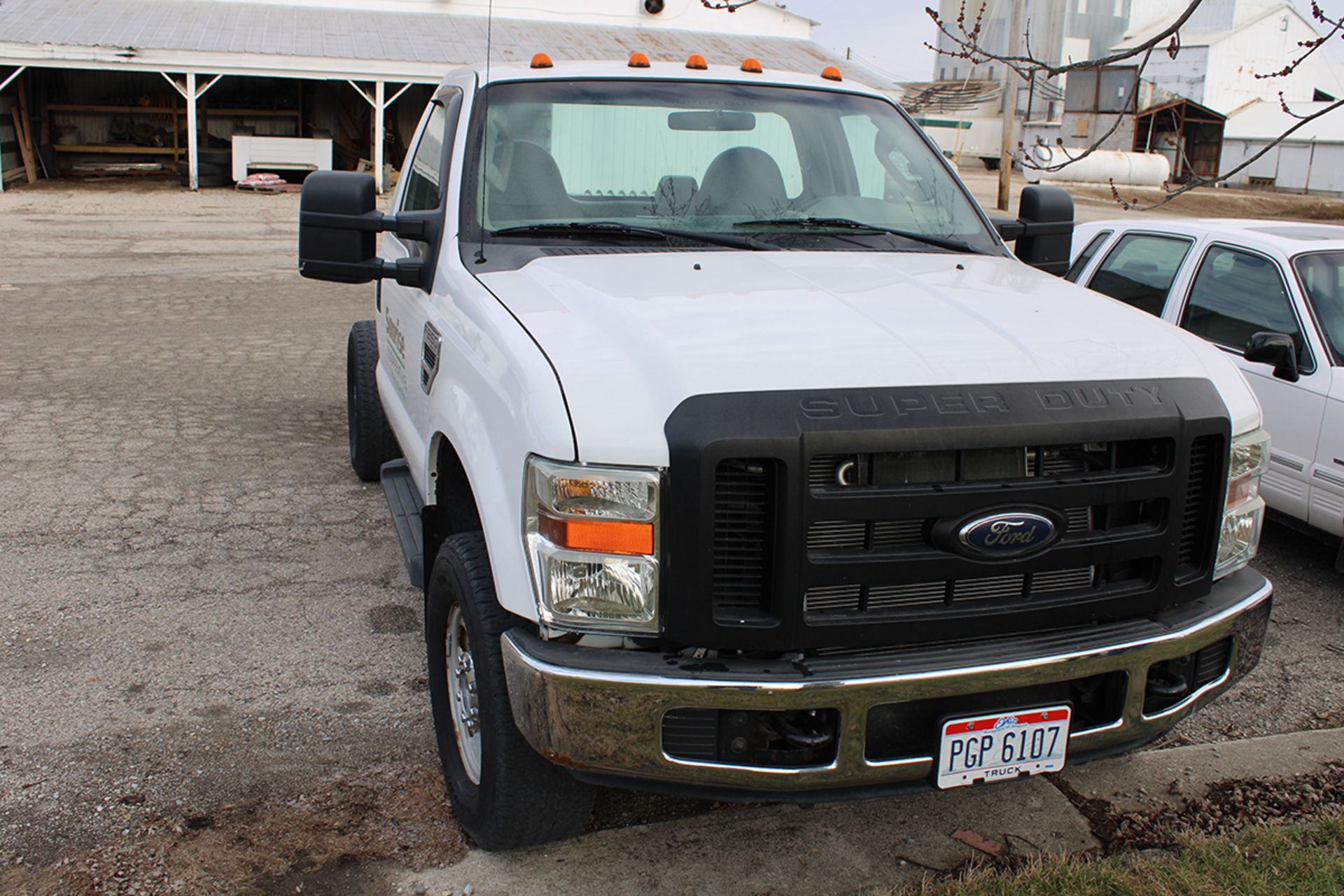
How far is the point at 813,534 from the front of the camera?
256 centimetres

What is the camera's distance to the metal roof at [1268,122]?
151 ft

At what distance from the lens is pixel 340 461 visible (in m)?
6.59

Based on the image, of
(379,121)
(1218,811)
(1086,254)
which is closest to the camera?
(1218,811)

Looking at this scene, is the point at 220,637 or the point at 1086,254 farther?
the point at 1086,254

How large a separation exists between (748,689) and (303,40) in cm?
2503

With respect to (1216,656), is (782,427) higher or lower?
higher

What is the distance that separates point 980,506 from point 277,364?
745cm

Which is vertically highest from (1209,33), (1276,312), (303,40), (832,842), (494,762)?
(1209,33)

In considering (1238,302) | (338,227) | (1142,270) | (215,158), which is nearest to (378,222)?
(338,227)

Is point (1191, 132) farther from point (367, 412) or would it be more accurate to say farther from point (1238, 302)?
point (367, 412)

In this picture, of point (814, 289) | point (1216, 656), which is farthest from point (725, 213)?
point (1216, 656)

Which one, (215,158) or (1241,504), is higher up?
(215,158)

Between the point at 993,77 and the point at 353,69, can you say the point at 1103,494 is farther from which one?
the point at 993,77

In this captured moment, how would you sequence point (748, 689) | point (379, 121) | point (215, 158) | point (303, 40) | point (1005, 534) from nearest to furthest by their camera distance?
point (748, 689), point (1005, 534), point (379, 121), point (303, 40), point (215, 158)
